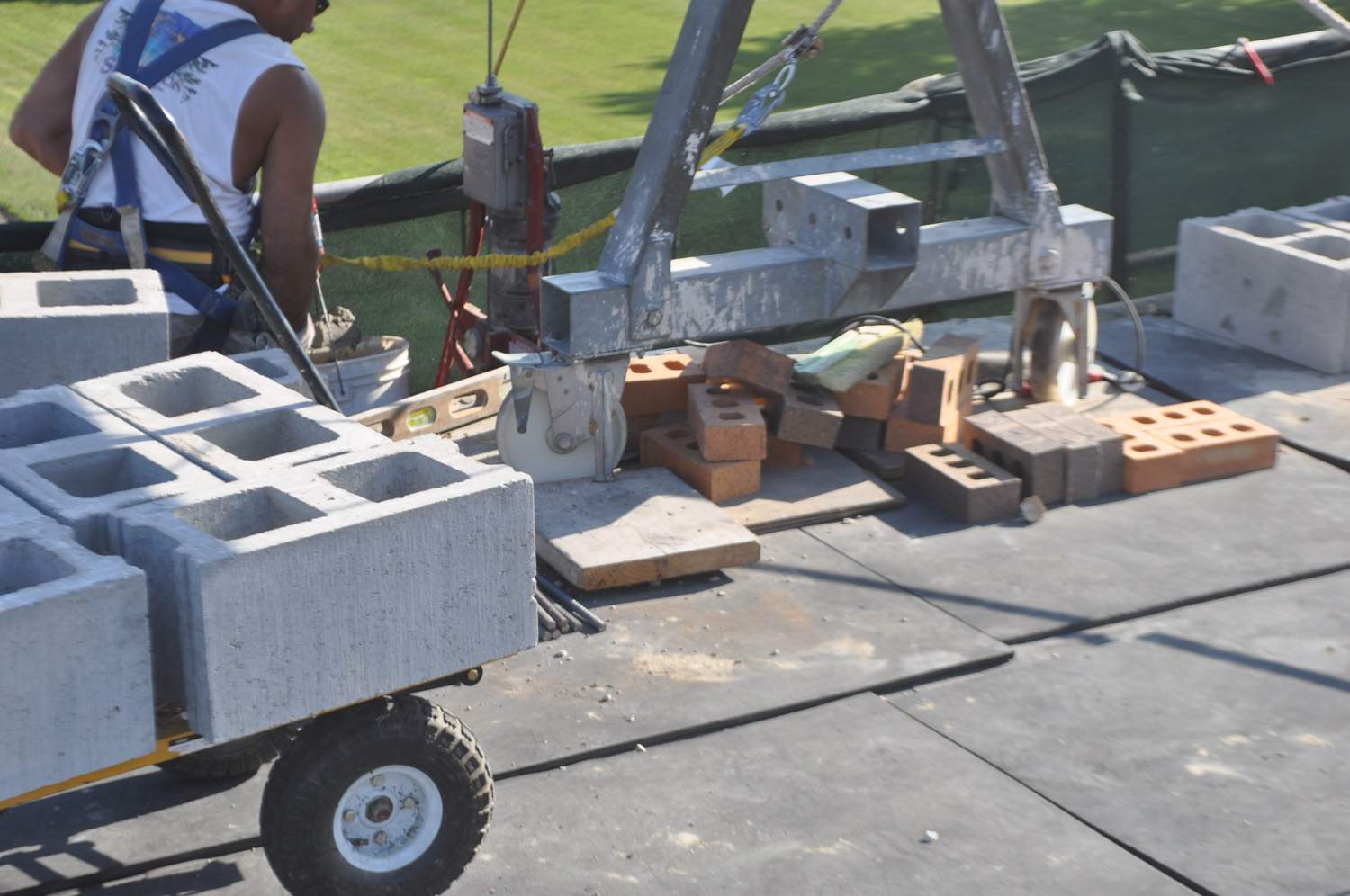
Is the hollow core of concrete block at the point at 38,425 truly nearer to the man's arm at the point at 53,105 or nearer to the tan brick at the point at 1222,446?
the man's arm at the point at 53,105

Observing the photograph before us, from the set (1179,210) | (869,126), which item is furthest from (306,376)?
(1179,210)

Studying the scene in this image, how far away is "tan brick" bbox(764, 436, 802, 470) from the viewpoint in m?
7.17

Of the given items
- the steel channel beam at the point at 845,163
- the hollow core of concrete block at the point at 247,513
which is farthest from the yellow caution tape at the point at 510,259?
the hollow core of concrete block at the point at 247,513

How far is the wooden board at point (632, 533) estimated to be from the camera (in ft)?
20.2

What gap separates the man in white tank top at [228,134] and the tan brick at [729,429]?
168 centimetres

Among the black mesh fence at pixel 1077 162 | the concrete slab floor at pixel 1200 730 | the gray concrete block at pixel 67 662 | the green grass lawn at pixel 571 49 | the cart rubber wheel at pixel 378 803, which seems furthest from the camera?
the green grass lawn at pixel 571 49

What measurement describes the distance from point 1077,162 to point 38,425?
6615mm

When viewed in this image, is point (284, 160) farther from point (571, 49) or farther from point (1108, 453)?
point (571, 49)

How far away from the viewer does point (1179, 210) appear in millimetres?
9906

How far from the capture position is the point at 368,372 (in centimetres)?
727

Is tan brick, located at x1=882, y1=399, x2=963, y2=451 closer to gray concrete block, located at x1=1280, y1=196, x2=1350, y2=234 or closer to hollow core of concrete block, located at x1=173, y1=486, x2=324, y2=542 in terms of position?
gray concrete block, located at x1=1280, y1=196, x2=1350, y2=234

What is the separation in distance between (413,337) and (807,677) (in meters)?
3.43

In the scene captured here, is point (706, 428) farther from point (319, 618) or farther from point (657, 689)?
point (319, 618)

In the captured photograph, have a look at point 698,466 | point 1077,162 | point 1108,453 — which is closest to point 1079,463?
point 1108,453
